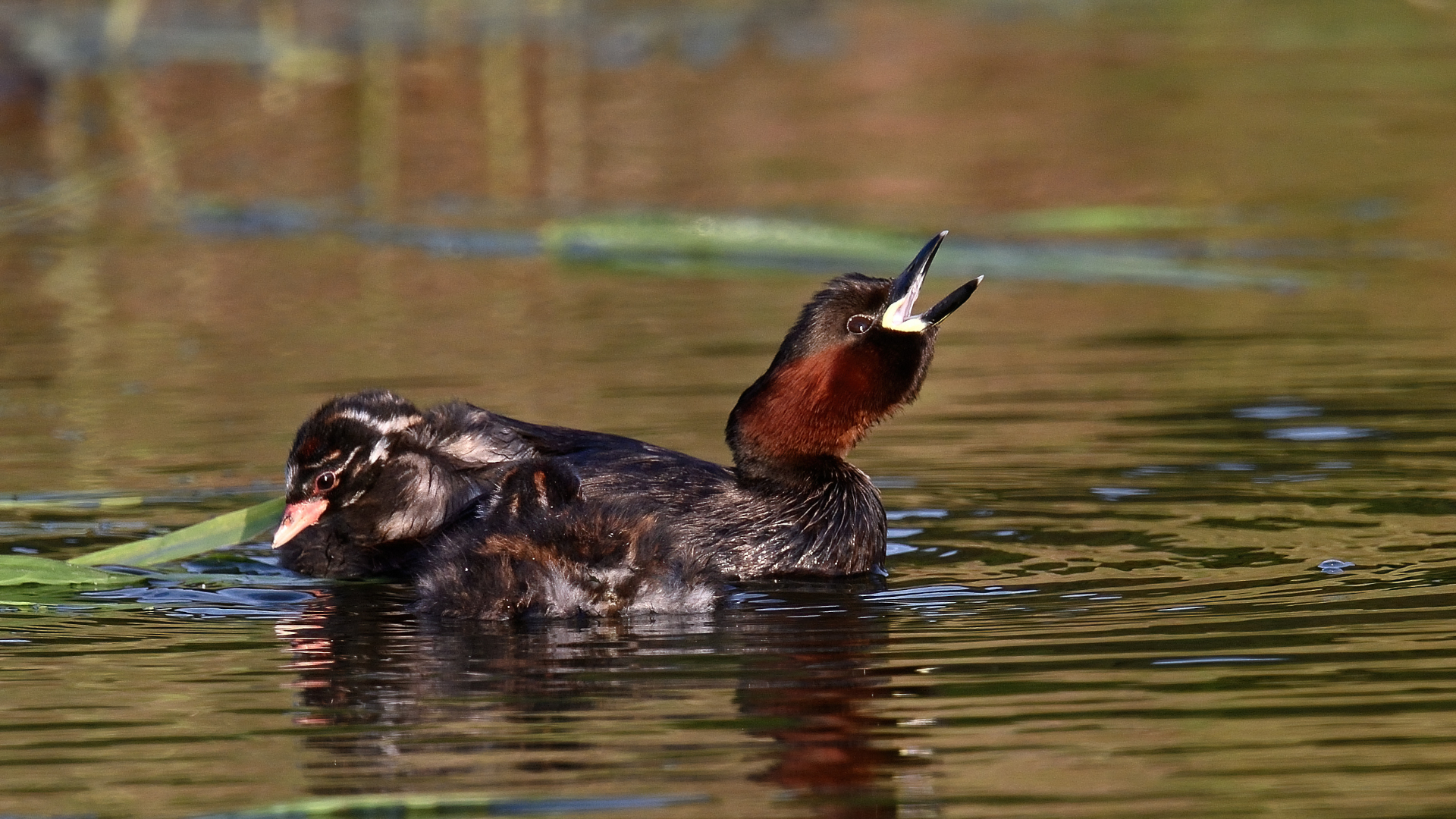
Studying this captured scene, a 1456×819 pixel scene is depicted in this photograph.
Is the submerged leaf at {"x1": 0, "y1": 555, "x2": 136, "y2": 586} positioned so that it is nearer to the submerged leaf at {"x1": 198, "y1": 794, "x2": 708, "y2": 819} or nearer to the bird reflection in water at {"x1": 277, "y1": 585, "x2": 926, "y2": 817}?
the bird reflection in water at {"x1": 277, "y1": 585, "x2": 926, "y2": 817}

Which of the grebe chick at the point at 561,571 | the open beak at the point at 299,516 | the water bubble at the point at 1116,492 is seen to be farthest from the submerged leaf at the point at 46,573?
the water bubble at the point at 1116,492

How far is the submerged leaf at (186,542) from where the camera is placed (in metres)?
6.97

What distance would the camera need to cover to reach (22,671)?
577cm

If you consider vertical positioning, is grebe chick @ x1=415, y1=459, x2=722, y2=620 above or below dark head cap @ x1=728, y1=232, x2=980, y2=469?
below

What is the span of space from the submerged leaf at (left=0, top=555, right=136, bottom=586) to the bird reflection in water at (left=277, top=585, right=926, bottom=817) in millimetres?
678

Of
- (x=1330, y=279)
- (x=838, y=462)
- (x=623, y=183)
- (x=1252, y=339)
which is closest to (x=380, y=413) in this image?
(x=838, y=462)

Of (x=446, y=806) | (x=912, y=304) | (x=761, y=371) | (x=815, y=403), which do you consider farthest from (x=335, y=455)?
(x=761, y=371)

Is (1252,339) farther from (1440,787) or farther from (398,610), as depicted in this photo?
(1440,787)

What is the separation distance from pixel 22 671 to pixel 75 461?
329 cm

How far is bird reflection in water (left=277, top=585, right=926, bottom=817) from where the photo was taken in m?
4.64

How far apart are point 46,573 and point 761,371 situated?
439 centimetres

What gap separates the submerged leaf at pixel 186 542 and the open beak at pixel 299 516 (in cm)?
17

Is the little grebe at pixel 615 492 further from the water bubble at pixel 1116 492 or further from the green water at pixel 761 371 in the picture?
the water bubble at pixel 1116 492

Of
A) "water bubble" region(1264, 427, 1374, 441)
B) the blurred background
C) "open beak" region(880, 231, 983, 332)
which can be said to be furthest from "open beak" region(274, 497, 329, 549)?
"water bubble" region(1264, 427, 1374, 441)
